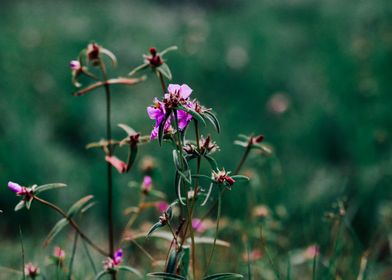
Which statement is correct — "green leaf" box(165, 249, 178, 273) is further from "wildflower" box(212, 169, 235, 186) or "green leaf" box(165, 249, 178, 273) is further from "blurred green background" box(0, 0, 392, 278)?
"blurred green background" box(0, 0, 392, 278)

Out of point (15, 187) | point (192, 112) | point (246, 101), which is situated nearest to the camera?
point (192, 112)

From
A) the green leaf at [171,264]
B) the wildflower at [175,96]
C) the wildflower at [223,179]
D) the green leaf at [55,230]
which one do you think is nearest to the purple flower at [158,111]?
the wildflower at [175,96]

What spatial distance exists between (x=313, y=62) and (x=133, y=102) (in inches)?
60.7

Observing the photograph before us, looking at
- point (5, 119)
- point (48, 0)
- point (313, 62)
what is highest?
point (48, 0)

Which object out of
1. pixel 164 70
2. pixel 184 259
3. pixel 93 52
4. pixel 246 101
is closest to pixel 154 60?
pixel 164 70

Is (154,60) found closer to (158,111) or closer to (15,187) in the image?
(158,111)

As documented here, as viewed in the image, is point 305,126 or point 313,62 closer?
point 305,126

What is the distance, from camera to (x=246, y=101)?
3.75 m

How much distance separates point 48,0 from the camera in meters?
7.52

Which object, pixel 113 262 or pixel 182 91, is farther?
pixel 113 262

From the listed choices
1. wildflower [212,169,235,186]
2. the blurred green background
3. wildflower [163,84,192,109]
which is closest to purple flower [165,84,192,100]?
wildflower [163,84,192,109]

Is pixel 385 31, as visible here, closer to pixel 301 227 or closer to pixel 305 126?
pixel 305 126

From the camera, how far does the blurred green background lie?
267 centimetres

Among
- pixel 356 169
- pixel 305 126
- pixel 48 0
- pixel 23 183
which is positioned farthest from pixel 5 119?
pixel 48 0
